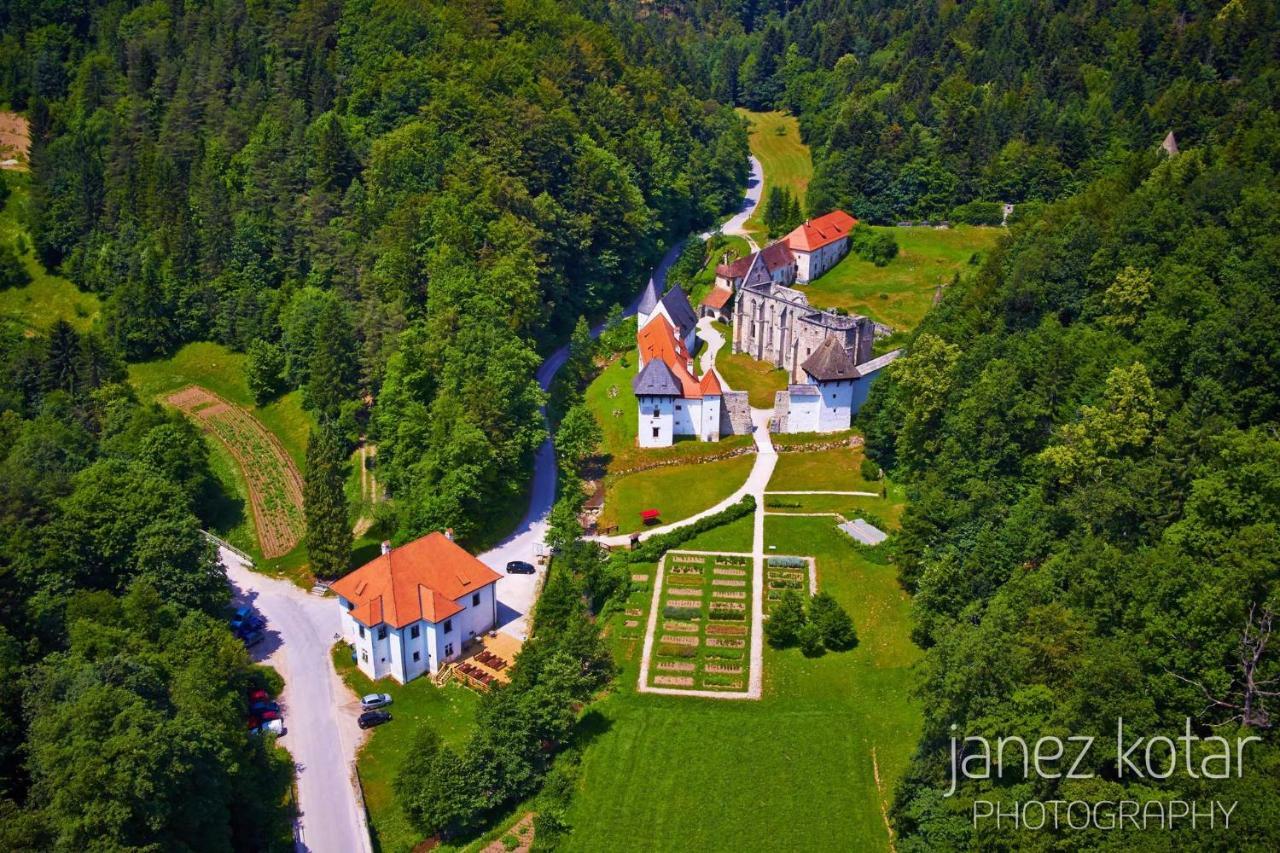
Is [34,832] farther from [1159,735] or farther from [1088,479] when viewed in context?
[1088,479]

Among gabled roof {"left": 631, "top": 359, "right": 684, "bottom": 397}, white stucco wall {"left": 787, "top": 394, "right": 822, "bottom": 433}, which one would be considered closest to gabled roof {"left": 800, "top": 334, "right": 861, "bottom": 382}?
white stucco wall {"left": 787, "top": 394, "right": 822, "bottom": 433}

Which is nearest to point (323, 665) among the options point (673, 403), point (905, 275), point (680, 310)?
point (673, 403)

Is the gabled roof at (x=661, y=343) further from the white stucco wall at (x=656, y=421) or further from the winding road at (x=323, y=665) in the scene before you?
the winding road at (x=323, y=665)

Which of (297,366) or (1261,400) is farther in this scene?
(297,366)

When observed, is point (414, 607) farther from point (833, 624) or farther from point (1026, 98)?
point (1026, 98)

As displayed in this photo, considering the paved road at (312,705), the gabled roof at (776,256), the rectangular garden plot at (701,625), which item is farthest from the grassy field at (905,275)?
the paved road at (312,705)

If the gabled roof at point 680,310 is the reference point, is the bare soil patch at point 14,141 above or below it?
above

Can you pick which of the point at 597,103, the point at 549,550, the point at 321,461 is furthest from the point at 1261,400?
the point at 597,103
